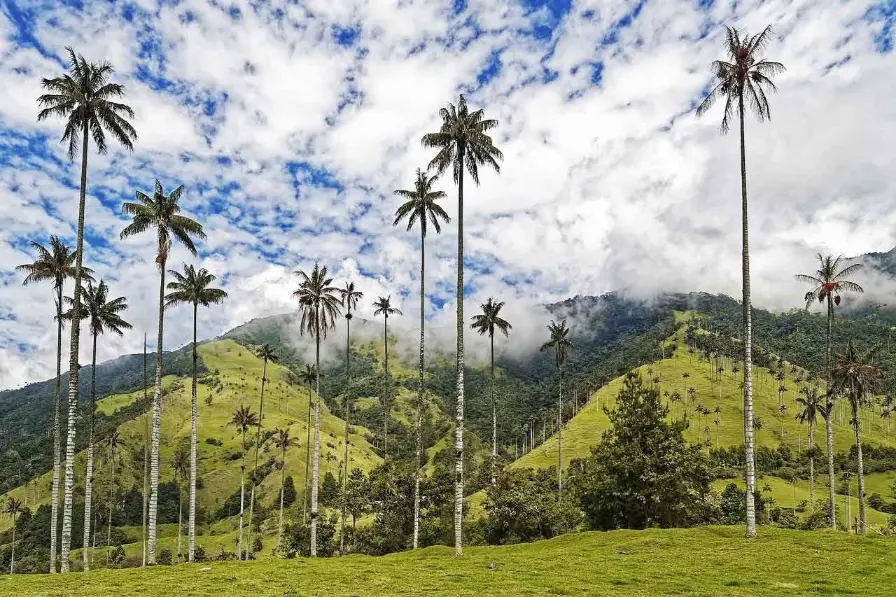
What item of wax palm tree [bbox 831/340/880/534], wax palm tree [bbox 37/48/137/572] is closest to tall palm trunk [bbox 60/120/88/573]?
wax palm tree [bbox 37/48/137/572]

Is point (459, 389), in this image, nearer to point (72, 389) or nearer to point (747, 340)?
point (747, 340)

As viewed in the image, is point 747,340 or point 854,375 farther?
point 854,375

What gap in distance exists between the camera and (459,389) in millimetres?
41281

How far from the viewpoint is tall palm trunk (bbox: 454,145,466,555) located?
3928 cm

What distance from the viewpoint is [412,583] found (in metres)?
26.2

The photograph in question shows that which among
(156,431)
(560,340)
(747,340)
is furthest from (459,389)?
(560,340)

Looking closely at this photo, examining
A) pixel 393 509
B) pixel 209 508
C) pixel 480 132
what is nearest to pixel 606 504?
pixel 393 509

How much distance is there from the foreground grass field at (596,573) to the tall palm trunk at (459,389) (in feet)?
10.8

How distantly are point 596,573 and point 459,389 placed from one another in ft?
54.8

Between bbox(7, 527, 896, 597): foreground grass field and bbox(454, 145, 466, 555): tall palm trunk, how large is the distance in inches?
130

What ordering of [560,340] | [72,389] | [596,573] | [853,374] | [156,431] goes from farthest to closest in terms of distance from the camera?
[560,340], [853,374], [156,431], [72,389], [596,573]

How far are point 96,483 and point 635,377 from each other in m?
181

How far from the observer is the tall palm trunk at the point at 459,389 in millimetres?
39281

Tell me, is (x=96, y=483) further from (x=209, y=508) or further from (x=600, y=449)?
(x=600, y=449)
